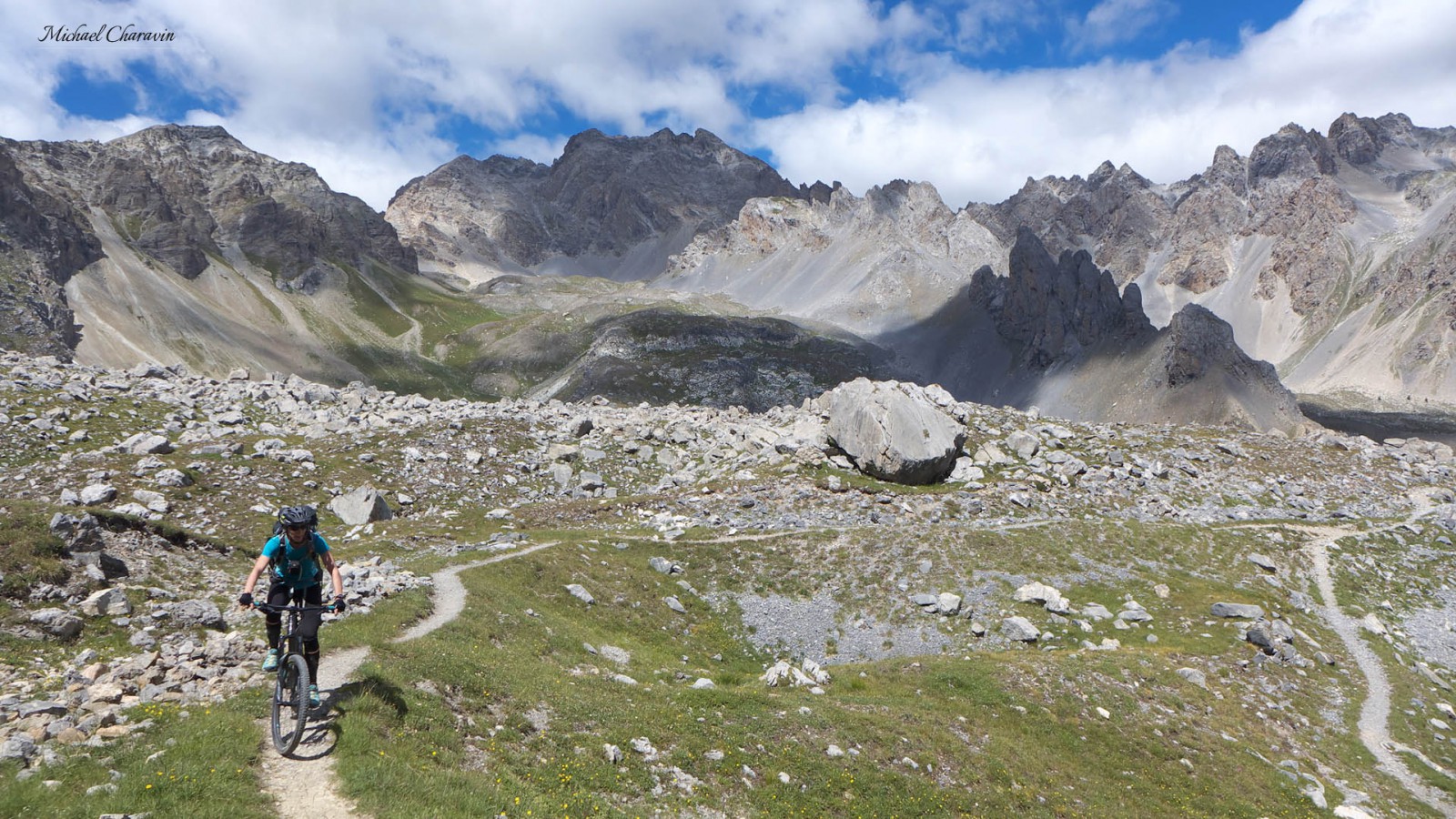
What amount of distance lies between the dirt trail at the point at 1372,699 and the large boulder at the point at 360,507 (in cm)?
4795

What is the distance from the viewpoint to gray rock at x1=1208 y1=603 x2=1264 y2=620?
31.8m

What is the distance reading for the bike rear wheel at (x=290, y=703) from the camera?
38.9 feet

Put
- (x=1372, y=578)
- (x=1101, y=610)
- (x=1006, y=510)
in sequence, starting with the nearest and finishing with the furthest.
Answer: (x=1101, y=610)
(x=1372, y=578)
(x=1006, y=510)

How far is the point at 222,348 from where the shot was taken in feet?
487

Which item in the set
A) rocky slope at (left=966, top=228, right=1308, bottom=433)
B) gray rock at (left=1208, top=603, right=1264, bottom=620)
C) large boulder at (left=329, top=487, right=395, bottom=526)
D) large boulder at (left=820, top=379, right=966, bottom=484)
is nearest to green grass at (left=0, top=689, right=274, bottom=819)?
large boulder at (left=329, top=487, right=395, bottom=526)

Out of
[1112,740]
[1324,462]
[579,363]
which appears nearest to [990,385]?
[579,363]

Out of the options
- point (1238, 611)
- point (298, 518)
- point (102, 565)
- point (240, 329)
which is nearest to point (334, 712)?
point (298, 518)

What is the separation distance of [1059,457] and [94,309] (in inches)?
6862

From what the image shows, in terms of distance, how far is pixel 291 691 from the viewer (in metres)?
12.3

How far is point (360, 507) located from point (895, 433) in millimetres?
36241

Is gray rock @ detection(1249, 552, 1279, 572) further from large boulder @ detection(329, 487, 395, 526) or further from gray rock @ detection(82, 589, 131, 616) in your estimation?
large boulder @ detection(329, 487, 395, 526)

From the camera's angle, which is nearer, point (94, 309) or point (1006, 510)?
point (1006, 510)

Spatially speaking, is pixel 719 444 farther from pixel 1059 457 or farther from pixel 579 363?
pixel 579 363

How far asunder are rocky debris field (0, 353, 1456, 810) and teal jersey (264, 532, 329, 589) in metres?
3.06
